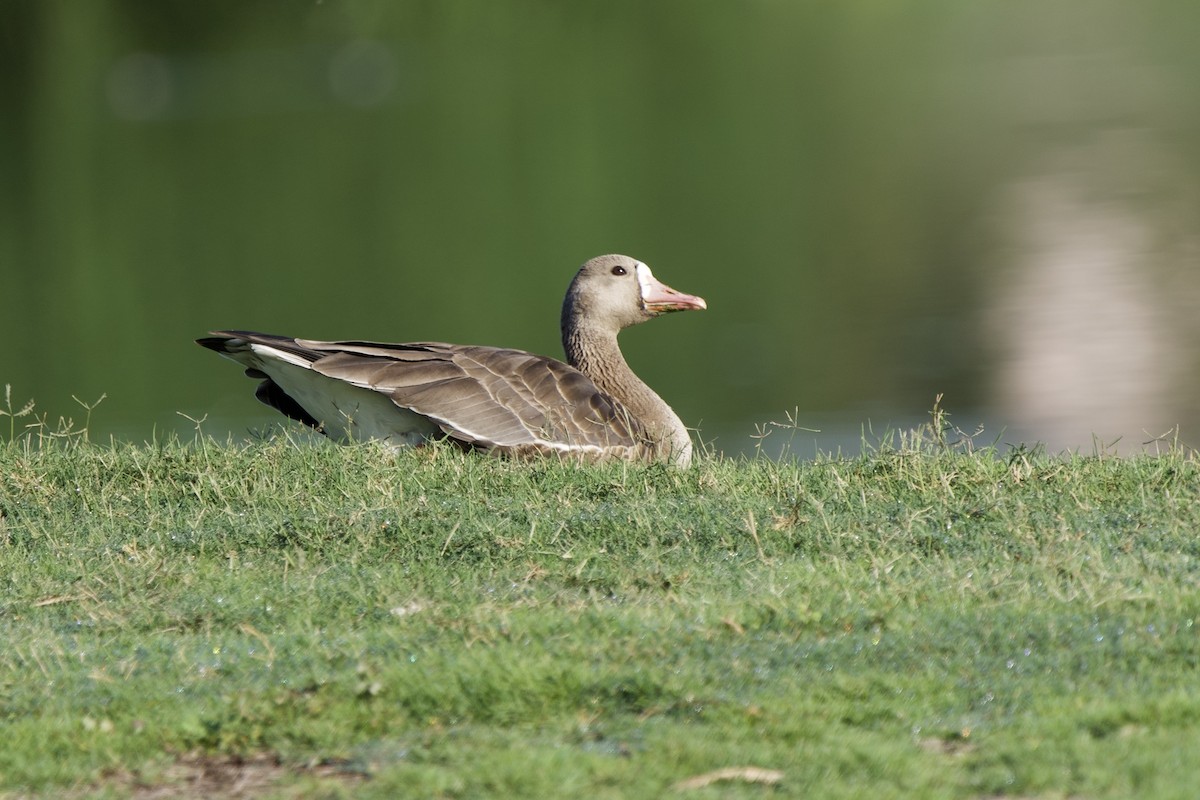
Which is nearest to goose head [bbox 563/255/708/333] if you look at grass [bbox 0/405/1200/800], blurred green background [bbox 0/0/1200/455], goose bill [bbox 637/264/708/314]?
goose bill [bbox 637/264/708/314]

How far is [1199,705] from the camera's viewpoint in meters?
4.01

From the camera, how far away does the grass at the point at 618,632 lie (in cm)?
393

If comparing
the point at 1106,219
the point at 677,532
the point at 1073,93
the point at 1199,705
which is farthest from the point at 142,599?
the point at 1073,93

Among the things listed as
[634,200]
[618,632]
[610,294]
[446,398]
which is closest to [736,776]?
[618,632]

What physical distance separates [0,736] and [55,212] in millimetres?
27233

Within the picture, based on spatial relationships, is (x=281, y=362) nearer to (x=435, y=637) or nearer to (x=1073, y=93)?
(x=435, y=637)

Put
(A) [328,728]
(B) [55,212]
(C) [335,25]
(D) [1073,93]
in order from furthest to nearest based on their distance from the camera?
(C) [335,25], (D) [1073,93], (B) [55,212], (A) [328,728]

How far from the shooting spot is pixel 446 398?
8453 millimetres

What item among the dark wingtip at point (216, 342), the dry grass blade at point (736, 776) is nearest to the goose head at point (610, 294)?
the dark wingtip at point (216, 342)

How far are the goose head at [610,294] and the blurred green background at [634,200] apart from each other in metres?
5.26

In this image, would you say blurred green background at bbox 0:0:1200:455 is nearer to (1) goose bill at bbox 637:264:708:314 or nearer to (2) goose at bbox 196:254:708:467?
(1) goose bill at bbox 637:264:708:314

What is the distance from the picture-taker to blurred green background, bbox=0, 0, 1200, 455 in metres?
19.2

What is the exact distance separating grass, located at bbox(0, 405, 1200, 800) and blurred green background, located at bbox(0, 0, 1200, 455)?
28.6ft

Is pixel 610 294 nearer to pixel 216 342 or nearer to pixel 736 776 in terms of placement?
pixel 216 342
